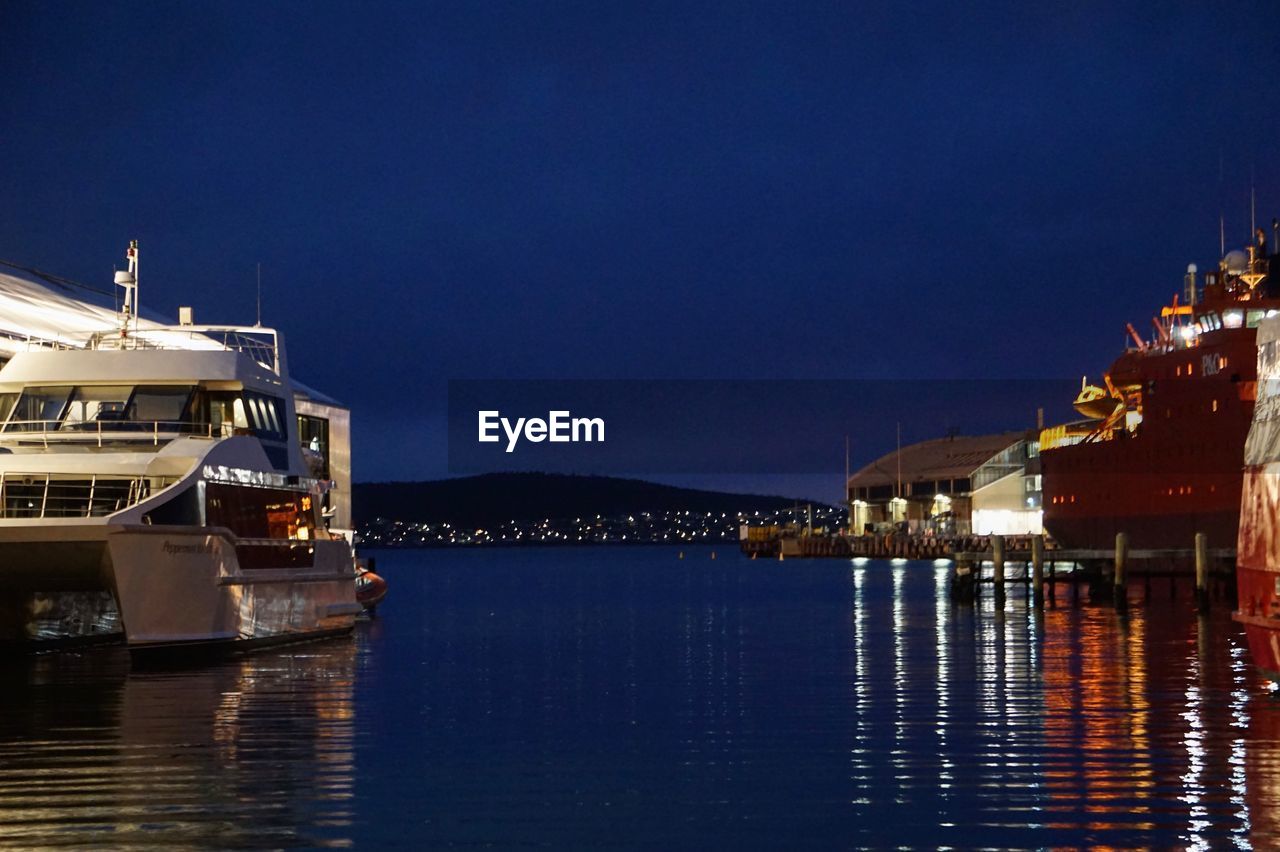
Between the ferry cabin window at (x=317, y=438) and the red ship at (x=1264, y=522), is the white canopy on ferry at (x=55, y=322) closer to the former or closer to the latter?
the ferry cabin window at (x=317, y=438)

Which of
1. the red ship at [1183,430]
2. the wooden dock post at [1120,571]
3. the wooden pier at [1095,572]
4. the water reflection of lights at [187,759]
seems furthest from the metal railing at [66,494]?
the red ship at [1183,430]

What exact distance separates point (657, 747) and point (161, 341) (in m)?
20.7

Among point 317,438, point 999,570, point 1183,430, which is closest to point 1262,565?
point 317,438

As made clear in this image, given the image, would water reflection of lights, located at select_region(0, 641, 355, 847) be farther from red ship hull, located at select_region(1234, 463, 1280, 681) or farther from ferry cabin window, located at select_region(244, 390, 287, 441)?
red ship hull, located at select_region(1234, 463, 1280, 681)

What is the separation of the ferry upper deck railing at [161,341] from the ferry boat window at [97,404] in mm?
1003

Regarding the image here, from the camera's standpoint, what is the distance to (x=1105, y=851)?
11.1m

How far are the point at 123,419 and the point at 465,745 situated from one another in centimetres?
1216

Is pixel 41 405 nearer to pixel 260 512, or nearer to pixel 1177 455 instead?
pixel 260 512

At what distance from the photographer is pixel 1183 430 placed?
194 feet

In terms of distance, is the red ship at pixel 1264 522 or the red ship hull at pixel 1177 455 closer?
the red ship at pixel 1264 522

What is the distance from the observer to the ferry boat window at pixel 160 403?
27.0 meters

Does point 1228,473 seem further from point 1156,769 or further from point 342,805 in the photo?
point 342,805

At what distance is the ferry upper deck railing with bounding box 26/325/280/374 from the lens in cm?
3012

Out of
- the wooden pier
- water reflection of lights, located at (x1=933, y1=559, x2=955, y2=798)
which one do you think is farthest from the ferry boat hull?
the wooden pier
